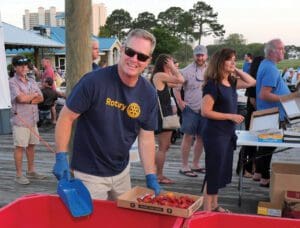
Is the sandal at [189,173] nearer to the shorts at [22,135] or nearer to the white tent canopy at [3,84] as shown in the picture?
the shorts at [22,135]

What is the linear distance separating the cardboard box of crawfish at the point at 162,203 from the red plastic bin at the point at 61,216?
0.05 metres

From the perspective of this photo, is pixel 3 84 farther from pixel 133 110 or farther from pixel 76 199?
pixel 76 199

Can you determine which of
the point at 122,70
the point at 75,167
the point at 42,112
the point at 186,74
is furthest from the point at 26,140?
the point at 42,112

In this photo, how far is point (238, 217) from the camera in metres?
1.90

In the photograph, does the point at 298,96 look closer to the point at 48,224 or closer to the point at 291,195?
the point at 291,195

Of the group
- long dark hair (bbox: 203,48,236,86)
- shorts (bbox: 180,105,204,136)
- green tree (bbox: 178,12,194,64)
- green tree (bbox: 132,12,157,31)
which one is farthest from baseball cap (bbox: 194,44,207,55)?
green tree (bbox: 132,12,157,31)

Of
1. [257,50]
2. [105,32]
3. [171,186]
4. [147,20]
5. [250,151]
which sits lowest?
[171,186]

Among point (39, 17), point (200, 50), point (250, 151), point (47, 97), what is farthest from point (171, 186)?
point (39, 17)

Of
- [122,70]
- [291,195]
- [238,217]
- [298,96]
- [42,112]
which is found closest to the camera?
[238,217]

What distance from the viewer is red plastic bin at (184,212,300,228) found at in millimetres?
1841

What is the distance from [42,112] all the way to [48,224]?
7.92 meters

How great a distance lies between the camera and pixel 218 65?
11.7 ft

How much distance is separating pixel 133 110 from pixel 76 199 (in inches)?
23.7

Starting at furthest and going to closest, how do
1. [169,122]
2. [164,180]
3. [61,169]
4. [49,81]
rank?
[49,81]
[164,180]
[169,122]
[61,169]
